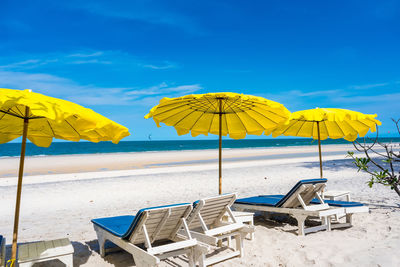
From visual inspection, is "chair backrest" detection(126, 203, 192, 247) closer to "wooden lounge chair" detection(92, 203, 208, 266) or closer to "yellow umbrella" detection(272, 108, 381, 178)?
"wooden lounge chair" detection(92, 203, 208, 266)

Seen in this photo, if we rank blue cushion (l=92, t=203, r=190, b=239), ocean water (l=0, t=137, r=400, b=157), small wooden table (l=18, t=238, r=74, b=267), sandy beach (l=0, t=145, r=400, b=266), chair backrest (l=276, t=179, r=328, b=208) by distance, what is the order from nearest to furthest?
small wooden table (l=18, t=238, r=74, b=267)
blue cushion (l=92, t=203, r=190, b=239)
sandy beach (l=0, t=145, r=400, b=266)
chair backrest (l=276, t=179, r=328, b=208)
ocean water (l=0, t=137, r=400, b=157)

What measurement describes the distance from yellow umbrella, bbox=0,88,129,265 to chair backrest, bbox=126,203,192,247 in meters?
0.93

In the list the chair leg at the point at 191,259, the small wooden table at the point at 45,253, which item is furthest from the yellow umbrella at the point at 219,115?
the small wooden table at the point at 45,253

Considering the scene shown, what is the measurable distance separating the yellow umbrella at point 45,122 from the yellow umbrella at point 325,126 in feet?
11.9

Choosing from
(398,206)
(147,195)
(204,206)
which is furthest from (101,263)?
(398,206)

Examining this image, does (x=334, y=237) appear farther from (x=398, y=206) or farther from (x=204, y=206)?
(x=398, y=206)

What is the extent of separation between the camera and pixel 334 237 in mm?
4582

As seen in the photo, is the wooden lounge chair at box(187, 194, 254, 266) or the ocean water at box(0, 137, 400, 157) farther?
the ocean water at box(0, 137, 400, 157)

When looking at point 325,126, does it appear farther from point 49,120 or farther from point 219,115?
point 49,120

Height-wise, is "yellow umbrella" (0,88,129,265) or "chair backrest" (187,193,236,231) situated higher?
"yellow umbrella" (0,88,129,265)

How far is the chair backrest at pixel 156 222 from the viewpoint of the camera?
3.21 m

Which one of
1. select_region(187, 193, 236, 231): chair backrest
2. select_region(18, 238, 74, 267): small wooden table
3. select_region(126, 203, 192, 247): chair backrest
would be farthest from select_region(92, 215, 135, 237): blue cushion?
select_region(187, 193, 236, 231): chair backrest

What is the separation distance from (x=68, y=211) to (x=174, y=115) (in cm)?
338

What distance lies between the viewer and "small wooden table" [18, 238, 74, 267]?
2955 millimetres
